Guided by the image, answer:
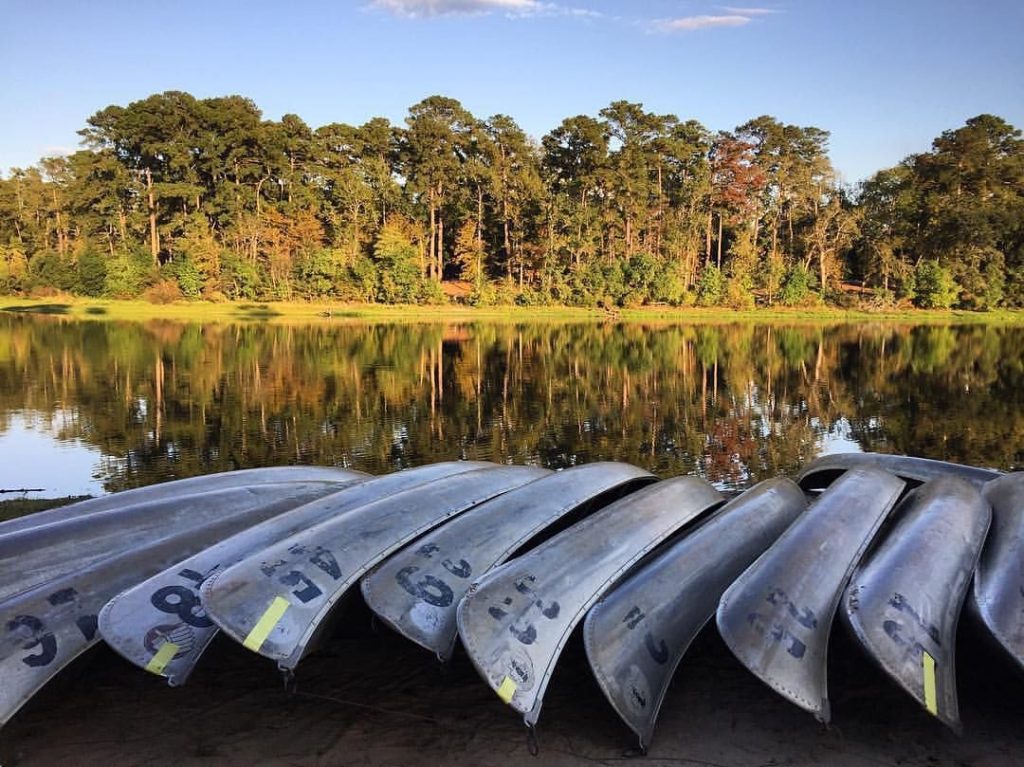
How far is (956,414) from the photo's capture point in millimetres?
16000

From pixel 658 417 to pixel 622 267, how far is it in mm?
40534

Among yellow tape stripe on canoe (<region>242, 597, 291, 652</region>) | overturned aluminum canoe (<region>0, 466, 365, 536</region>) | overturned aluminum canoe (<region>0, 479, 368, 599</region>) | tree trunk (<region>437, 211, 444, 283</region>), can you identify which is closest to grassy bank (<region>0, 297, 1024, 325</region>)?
tree trunk (<region>437, 211, 444, 283</region>)

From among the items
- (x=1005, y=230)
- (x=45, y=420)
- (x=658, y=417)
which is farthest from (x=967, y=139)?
(x=45, y=420)

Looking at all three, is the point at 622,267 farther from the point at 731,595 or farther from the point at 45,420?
the point at 731,595

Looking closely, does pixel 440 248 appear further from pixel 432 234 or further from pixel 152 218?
pixel 152 218

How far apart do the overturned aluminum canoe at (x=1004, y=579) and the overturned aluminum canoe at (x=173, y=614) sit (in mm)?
3352

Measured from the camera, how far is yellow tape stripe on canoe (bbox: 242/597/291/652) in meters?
3.21

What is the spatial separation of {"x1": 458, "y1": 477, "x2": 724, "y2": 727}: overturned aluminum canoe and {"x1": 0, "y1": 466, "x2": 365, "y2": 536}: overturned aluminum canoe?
8.72ft

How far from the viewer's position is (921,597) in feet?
11.9

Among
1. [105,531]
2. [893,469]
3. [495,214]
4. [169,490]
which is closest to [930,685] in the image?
[893,469]

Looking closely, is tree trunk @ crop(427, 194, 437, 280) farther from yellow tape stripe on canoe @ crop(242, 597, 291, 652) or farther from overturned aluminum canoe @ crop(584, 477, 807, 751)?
yellow tape stripe on canoe @ crop(242, 597, 291, 652)

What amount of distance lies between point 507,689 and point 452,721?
72 cm

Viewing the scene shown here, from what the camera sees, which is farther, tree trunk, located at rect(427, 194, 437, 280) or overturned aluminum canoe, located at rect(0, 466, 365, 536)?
tree trunk, located at rect(427, 194, 437, 280)

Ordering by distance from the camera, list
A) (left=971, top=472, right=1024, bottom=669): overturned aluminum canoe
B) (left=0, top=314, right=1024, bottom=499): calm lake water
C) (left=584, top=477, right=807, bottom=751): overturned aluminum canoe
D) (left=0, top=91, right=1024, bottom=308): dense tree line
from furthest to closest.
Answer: (left=0, top=91, right=1024, bottom=308): dense tree line < (left=0, top=314, right=1024, bottom=499): calm lake water < (left=971, top=472, right=1024, bottom=669): overturned aluminum canoe < (left=584, top=477, right=807, bottom=751): overturned aluminum canoe
